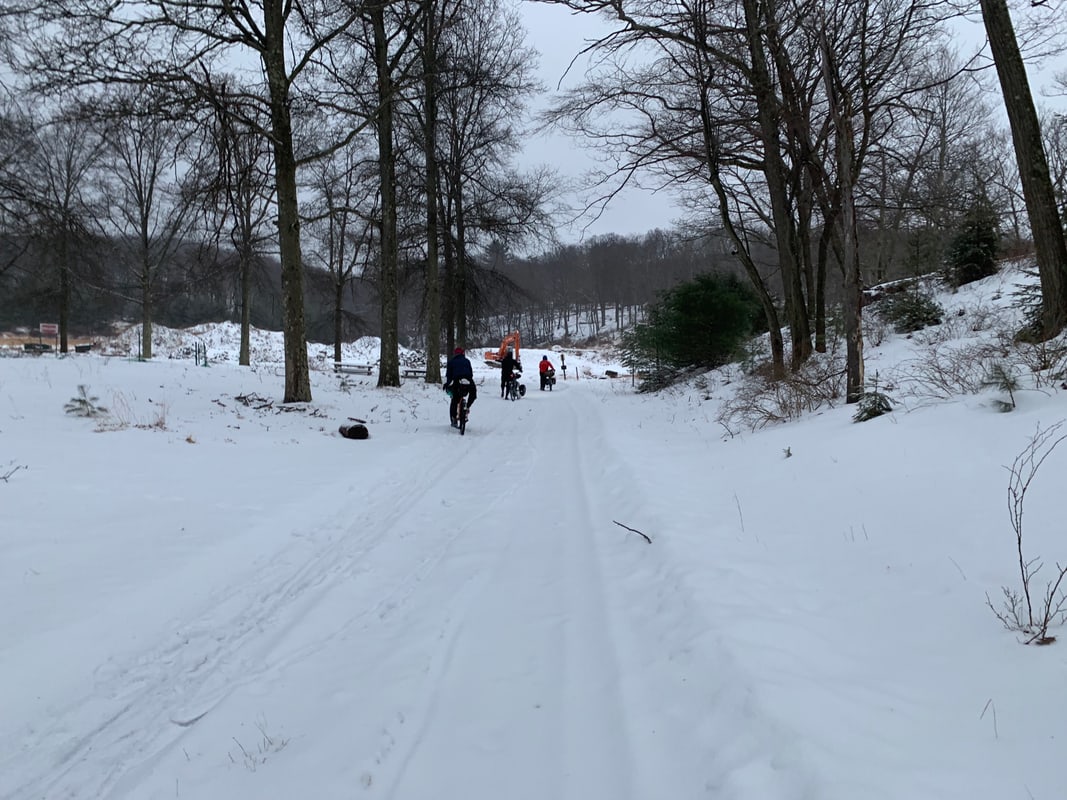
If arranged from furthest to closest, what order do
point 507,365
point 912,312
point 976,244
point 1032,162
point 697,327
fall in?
point 507,365 < point 697,327 < point 976,244 < point 912,312 < point 1032,162

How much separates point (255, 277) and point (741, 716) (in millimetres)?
26530

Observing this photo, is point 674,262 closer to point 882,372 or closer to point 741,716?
point 882,372

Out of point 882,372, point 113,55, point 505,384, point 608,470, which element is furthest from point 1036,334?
point 505,384

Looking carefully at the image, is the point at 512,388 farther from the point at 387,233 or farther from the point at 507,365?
the point at 387,233

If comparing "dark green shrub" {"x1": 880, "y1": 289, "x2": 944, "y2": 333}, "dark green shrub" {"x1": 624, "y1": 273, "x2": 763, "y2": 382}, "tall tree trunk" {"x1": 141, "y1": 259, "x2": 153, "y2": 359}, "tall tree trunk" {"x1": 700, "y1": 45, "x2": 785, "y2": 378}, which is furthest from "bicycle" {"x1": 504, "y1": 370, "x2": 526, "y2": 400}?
"tall tree trunk" {"x1": 141, "y1": 259, "x2": 153, "y2": 359}

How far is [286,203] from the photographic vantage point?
10859mm

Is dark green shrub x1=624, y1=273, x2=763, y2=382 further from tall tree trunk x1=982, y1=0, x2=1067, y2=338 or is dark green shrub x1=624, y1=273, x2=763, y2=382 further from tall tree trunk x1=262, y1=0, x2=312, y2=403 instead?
tall tree trunk x1=262, y1=0, x2=312, y2=403

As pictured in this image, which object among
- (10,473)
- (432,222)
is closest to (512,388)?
(432,222)

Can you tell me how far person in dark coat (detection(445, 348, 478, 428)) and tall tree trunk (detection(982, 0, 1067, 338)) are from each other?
8.76m

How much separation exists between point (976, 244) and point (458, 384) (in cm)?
1451

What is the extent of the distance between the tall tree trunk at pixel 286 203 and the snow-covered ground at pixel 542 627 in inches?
182

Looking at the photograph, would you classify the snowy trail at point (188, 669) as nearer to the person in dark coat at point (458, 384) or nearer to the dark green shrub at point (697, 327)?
the person in dark coat at point (458, 384)

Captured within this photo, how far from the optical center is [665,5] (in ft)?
33.8

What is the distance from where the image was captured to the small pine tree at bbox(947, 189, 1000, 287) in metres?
14.2
